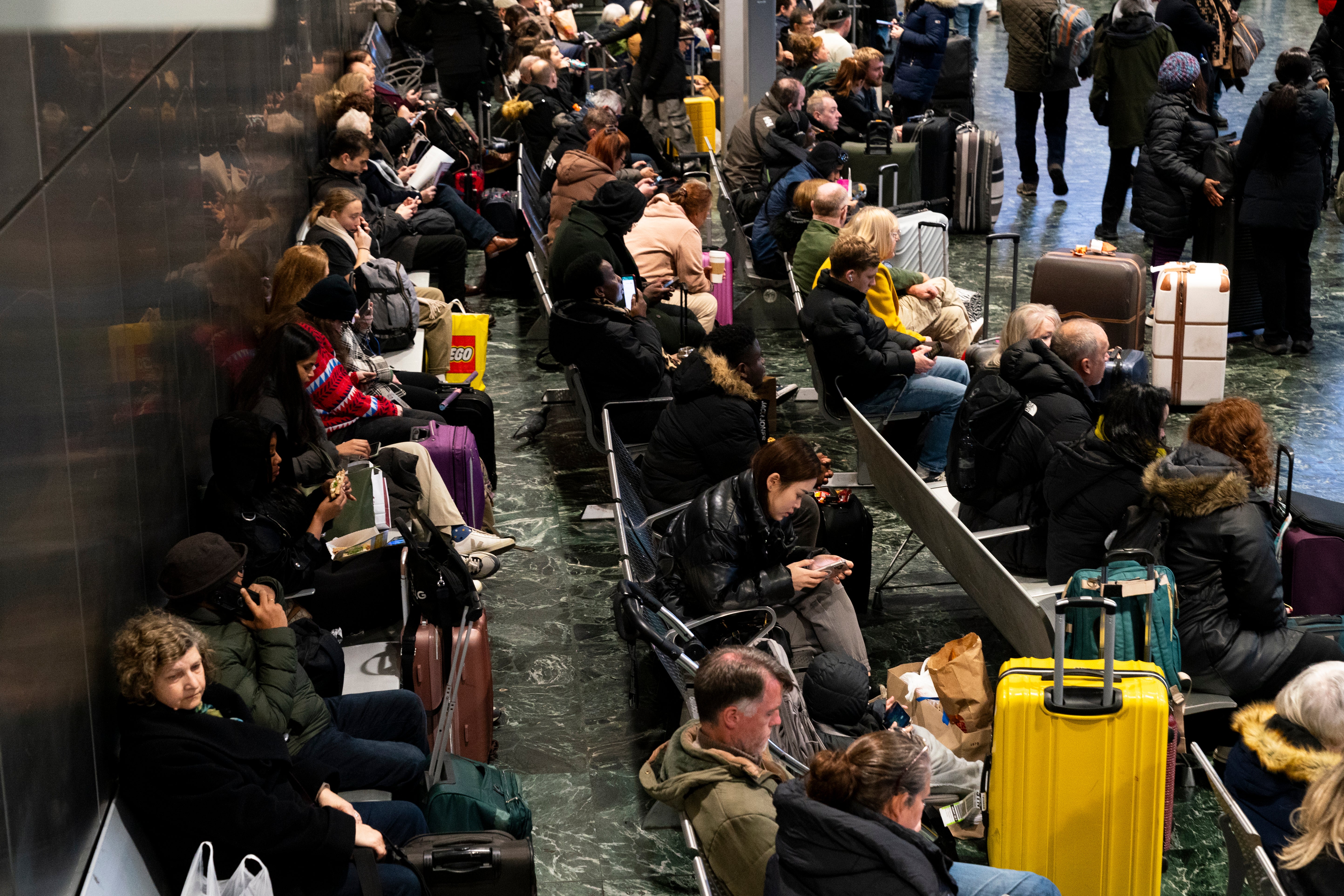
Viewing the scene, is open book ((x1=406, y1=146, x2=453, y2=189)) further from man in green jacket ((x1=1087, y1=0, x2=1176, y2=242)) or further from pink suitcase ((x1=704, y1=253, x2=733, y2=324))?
man in green jacket ((x1=1087, y1=0, x2=1176, y2=242))

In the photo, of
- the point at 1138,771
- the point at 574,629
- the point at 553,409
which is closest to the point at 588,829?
the point at 574,629

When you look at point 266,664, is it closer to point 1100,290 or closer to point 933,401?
point 933,401

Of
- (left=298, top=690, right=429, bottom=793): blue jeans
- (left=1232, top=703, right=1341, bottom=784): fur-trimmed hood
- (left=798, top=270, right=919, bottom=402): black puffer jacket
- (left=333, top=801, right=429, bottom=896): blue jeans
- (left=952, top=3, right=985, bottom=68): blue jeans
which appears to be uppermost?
(left=952, top=3, right=985, bottom=68): blue jeans

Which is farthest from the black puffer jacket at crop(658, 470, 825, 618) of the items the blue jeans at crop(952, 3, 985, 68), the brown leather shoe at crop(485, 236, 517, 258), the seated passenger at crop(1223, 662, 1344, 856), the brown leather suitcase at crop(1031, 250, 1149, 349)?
the blue jeans at crop(952, 3, 985, 68)

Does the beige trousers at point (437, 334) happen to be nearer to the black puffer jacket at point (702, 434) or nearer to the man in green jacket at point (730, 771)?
the black puffer jacket at point (702, 434)

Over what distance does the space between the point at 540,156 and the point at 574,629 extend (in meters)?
7.15

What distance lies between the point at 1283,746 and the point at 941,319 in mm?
4663

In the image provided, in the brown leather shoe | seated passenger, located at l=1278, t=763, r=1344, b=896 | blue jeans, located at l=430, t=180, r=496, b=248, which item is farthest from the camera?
the brown leather shoe

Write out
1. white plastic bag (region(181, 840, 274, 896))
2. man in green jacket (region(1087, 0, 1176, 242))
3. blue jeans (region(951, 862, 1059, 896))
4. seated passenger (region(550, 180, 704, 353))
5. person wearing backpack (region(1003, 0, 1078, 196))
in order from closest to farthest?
1. white plastic bag (region(181, 840, 274, 896))
2. blue jeans (region(951, 862, 1059, 896))
3. seated passenger (region(550, 180, 704, 353))
4. man in green jacket (region(1087, 0, 1176, 242))
5. person wearing backpack (region(1003, 0, 1078, 196))

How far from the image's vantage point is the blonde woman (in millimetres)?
7855

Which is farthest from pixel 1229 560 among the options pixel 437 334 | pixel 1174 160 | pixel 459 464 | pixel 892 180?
pixel 892 180

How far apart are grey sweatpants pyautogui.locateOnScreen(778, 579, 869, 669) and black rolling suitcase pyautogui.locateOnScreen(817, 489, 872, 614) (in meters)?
0.69

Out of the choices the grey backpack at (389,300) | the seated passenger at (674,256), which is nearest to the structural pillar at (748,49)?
the seated passenger at (674,256)

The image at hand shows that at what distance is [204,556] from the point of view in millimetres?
4164
